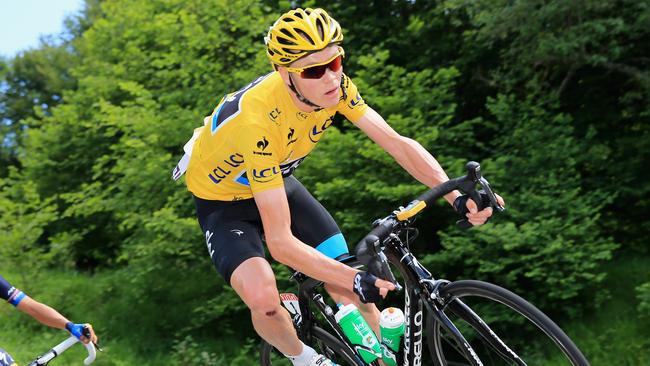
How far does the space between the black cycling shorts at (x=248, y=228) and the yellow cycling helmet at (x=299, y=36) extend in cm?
95

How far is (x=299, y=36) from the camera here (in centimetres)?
291

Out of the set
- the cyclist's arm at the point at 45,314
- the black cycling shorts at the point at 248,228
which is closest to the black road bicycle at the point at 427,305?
the black cycling shorts at the point at 248,228

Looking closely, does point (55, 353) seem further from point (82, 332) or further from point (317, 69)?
point (317, 69)

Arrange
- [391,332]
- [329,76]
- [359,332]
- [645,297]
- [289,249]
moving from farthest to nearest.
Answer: [645,297]
[359,332]
[391,332]
[329,76]
[289,249]

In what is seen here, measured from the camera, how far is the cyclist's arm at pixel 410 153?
3.23m

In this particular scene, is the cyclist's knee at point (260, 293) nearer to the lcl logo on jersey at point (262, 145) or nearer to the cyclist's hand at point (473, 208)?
the lcl logo on jersey at point (262, 145)

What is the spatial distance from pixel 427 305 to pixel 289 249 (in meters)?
0.73

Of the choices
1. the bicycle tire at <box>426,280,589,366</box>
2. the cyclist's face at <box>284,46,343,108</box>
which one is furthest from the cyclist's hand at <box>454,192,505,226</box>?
the cyclist's face at <box>284,46,343,108</box>

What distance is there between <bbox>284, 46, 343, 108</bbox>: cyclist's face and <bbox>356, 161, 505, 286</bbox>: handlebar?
632 millimetres

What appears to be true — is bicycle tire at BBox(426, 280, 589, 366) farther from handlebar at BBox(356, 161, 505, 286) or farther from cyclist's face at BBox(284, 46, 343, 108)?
cyclist's face at BBox(284, 46, 343, 108)

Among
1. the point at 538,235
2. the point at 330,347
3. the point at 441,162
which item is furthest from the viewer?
the point at 441,162

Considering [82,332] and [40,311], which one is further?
[40,311]

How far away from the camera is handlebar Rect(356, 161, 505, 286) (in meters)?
2.70

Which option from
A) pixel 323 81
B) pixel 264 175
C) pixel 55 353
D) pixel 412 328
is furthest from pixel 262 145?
pixel 55 353
